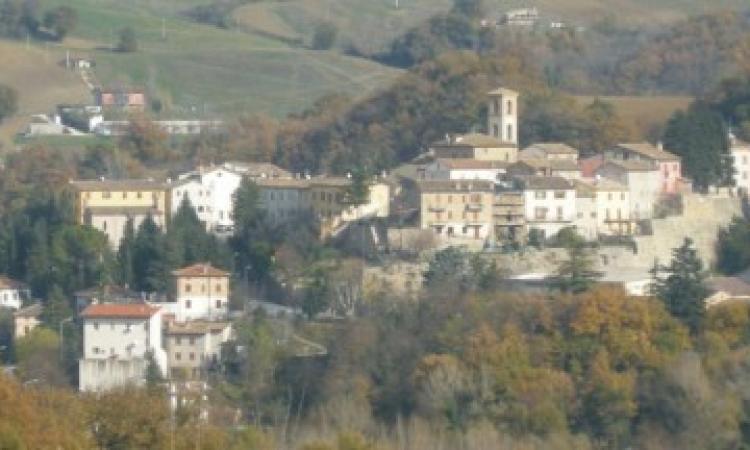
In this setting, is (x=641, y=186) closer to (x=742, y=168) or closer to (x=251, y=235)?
(x=742, y=168)

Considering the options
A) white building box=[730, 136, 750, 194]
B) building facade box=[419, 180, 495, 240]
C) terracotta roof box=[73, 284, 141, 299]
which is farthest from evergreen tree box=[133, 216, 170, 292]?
white building box=[730, 136, 750, 194]

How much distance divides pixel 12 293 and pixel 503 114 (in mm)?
9237

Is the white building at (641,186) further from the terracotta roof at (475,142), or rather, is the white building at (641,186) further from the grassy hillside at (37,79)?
the grassy hillside at (37,79)

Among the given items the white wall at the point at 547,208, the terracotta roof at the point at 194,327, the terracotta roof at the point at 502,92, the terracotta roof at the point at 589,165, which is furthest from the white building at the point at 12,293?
the terracotta roof at the point at 502,92

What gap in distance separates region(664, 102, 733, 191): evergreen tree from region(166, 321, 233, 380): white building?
8960 millimetres

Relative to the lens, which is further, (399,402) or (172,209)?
(172,209)

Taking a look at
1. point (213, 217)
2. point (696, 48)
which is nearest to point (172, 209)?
point (213, 217)

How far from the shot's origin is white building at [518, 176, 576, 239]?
2221 inches

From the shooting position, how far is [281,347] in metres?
52.2

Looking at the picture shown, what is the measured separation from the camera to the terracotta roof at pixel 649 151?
58094 millimetres

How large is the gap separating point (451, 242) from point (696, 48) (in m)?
17.8

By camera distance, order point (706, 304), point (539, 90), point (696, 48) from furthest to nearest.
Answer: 1. point (696, 48)
2. point (539, 90)
3. point (706, 304)

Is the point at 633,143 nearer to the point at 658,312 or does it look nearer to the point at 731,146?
the point at 731,146

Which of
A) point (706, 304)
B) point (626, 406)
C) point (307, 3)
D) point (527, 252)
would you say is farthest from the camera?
point (307, 3)
